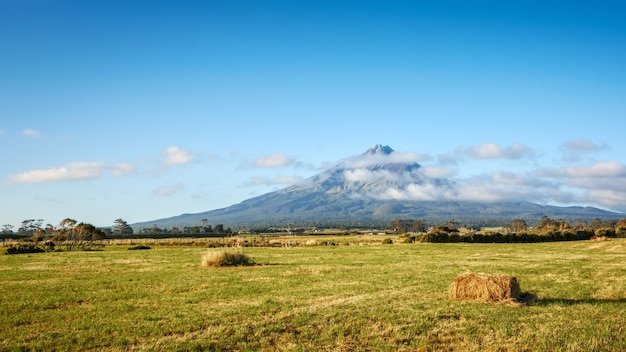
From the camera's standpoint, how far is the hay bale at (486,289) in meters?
17.8

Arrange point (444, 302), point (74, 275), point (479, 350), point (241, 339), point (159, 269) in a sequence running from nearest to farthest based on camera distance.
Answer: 1. point (479, 350)
2. point (241, 339)
3. point (444, 302)
4. point (74, 275)
5. point (159, 269)

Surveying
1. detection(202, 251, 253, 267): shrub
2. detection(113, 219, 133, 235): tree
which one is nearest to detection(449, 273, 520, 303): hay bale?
detection(202, 251, 253, 267): shrub

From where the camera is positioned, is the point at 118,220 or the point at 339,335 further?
the point at 118,220

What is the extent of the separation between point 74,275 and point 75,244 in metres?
47.2

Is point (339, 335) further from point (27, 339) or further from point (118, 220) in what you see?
point (118, 220)

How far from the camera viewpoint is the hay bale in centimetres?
1784

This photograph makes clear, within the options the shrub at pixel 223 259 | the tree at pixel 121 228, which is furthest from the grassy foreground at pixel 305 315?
the tree at pixel 121 228

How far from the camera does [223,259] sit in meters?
35.1

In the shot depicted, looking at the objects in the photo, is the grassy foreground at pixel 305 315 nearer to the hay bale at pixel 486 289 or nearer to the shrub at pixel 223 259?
the hay bale at pixel 486 289

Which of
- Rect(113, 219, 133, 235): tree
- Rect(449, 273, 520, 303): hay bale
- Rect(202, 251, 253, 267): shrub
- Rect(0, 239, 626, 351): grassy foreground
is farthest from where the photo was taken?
Rect(113, 219, 133, 235): tree

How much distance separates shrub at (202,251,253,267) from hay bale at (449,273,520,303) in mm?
20023

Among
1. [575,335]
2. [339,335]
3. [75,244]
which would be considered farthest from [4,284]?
[75,244]

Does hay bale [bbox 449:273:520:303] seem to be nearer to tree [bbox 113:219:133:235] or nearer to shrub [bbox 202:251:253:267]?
shrub [bbox 202:251:253:267]

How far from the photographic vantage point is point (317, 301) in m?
18.2
